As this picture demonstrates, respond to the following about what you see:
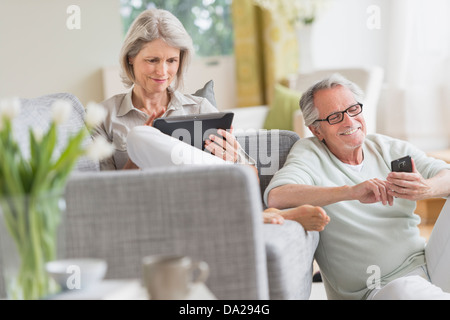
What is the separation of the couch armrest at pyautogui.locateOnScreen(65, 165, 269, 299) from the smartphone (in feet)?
2.25

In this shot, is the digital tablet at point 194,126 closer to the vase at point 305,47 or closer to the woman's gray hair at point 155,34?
the woman's gray hair at point 155,34

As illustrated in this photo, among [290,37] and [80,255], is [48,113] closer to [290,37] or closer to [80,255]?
[80,255]

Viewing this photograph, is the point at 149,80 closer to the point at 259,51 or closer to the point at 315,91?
the point at 315,91

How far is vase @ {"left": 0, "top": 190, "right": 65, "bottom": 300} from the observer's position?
102 cm

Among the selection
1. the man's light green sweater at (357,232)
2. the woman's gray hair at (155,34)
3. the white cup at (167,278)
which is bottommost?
the man's light green sweater at (357,232)

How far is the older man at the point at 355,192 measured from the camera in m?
1.78

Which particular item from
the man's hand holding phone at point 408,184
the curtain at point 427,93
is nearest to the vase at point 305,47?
the curtain at point 427,93

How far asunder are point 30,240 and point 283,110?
318 cm

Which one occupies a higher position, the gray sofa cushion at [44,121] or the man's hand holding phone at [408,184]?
the gray sofa cushion at [44,121]

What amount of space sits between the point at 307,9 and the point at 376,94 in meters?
1.17

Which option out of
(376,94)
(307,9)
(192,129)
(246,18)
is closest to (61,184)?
(192,129)

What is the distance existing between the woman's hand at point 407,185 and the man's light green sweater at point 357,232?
5.7 inches

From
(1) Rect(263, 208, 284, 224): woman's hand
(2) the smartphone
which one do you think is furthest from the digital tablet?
(2) the smartphone

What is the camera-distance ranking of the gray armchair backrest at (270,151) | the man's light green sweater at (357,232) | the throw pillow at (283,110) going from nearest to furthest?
the man's light green sweater at (357,232) → the gray armchair backrest at (270,151) → the throw pillow at (283,110)
